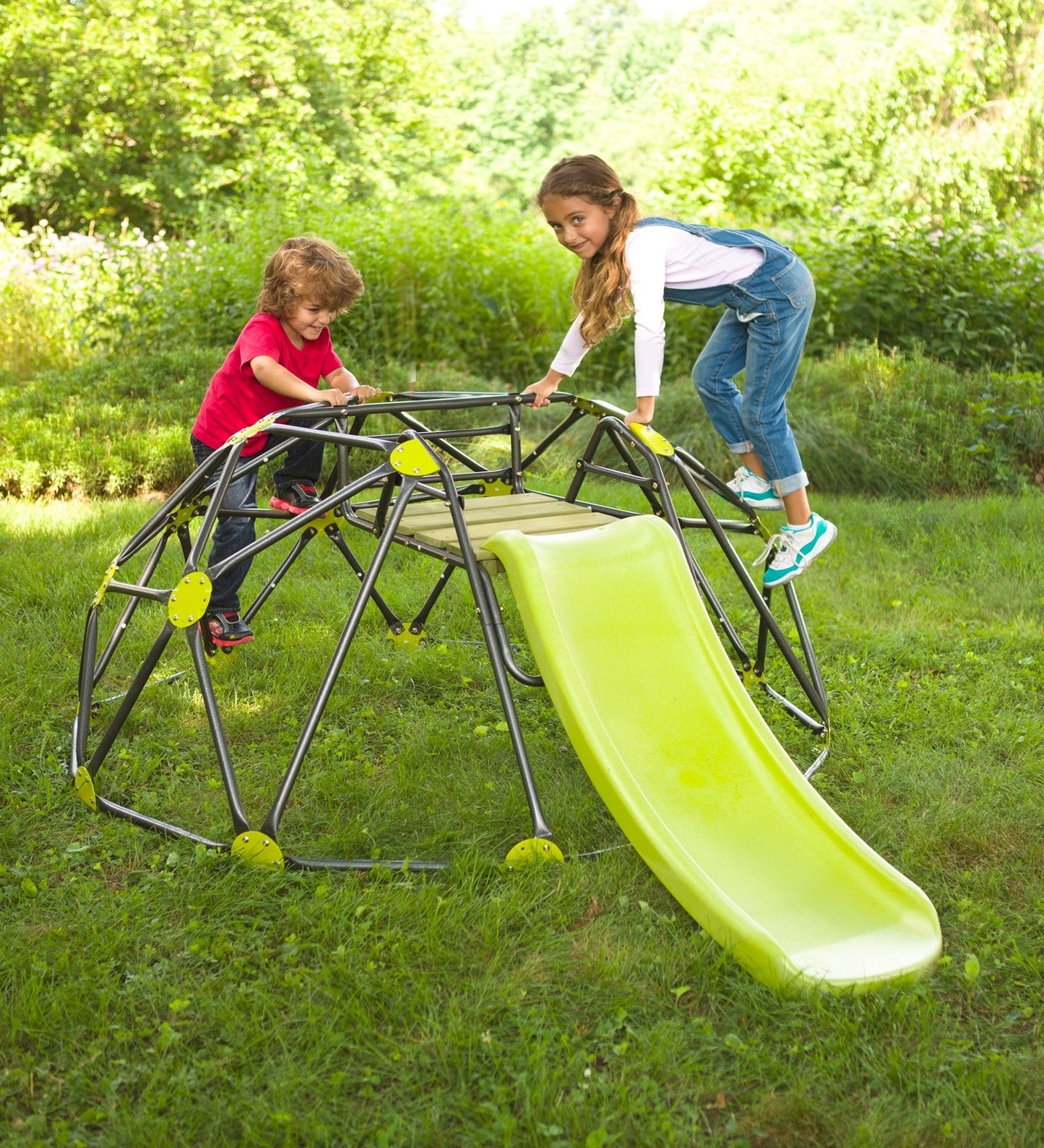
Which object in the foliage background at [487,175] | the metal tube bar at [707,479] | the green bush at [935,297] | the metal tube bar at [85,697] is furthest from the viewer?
the green bush at [935,297]

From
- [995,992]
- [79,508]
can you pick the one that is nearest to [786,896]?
[995,992]

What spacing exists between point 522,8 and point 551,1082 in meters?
33.6

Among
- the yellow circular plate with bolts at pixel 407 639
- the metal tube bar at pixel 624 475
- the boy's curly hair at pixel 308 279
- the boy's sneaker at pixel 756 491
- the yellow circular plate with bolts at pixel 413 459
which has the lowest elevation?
the yellow circular plate with bolts at pixel 407 639

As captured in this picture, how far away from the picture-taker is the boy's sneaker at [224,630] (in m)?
3.54

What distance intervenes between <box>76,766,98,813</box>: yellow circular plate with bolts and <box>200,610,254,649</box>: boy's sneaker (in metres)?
0.84

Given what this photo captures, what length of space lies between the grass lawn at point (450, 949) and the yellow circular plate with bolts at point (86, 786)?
6 centimetres

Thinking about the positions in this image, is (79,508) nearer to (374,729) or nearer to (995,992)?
(374,729)

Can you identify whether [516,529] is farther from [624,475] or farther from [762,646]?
[762,646]

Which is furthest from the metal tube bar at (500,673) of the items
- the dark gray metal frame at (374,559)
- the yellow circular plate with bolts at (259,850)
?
the yellow circular plate with bolts at (259,850)

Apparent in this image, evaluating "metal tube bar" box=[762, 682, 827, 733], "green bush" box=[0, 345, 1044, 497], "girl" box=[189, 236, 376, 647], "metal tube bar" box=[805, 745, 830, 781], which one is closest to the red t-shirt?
"girl" box=[189, 236, 376, 647]

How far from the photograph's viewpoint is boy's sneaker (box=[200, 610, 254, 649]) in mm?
3543

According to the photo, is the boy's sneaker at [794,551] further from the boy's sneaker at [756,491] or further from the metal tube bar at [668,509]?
the metal tube bar at [668,509]

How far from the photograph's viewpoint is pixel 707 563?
15.9 feet

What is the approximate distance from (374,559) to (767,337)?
5.24 feet
